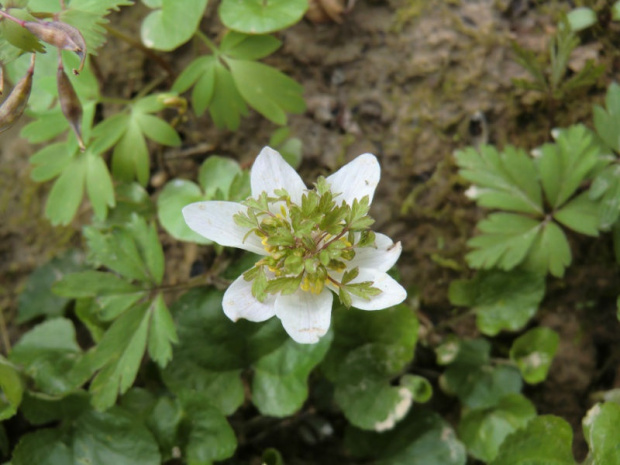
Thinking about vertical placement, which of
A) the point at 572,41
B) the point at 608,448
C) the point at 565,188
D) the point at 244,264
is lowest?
the point at 608,448

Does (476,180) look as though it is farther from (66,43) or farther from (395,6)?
(66,43)

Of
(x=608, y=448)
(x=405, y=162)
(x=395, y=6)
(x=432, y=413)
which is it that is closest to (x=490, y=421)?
(x=432, y=413)

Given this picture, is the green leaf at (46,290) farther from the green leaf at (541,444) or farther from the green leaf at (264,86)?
the green leaf at (541,444)

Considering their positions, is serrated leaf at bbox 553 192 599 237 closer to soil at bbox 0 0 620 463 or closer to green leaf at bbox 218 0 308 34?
soil at bbox 0 0 620 463

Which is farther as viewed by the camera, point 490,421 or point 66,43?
point 490,421

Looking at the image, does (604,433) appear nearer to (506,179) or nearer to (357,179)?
(506,179)

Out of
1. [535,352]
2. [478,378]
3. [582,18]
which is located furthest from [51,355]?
[582,18]
